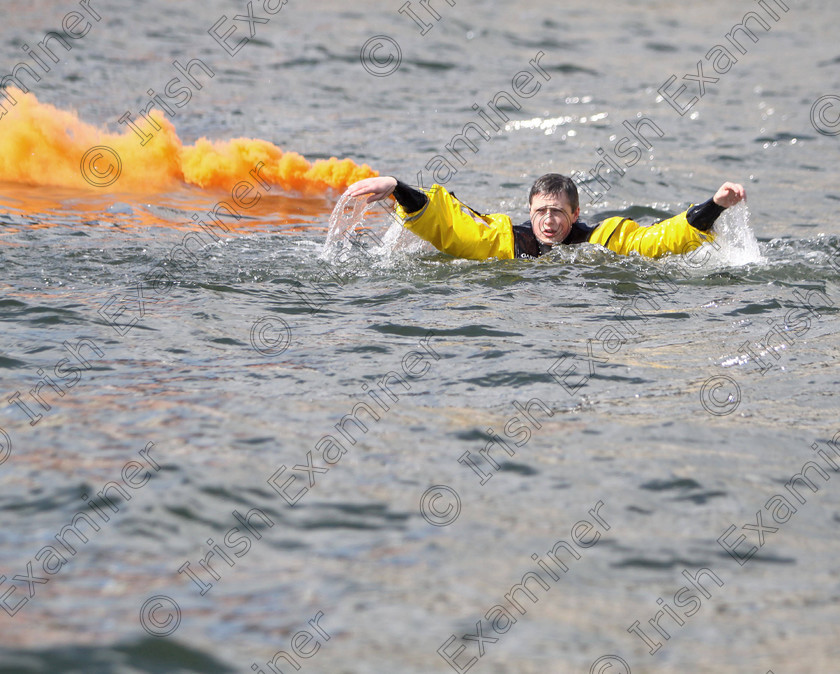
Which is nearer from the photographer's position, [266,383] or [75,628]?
[75,628]

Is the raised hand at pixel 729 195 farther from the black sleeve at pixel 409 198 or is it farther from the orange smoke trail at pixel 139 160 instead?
the orange smoke trail at pixel 139 160

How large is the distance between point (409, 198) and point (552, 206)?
3.44 ft

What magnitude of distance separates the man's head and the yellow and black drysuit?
0.43 feet

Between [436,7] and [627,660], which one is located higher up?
[436,7]

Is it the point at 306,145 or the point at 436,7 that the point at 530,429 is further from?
the point at 436,7

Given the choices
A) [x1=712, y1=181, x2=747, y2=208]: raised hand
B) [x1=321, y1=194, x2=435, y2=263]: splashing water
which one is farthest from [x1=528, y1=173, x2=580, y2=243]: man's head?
[x1=712, y1=181, x2=747, y2=208]: raised hand

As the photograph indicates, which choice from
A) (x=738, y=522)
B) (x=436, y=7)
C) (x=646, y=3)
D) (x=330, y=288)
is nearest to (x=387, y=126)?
(x=330, y=288)

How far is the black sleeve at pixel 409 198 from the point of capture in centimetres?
669

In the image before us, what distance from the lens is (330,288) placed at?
6.53m

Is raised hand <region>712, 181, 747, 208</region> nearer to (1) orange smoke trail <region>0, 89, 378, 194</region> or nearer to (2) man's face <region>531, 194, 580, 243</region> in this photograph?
(2) man's face <region>531, 194, 580, 243</region>

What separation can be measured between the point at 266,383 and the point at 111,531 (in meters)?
1.40

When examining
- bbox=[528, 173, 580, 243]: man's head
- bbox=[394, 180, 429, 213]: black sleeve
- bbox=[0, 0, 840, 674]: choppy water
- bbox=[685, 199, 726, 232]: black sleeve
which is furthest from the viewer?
bbox=[528, 173, 580, 243]: man's head

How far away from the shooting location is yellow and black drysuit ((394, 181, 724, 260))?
685 cm

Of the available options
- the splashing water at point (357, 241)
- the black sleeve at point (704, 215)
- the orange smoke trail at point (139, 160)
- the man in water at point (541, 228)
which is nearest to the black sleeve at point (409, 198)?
the man in water at point (541, 228)
